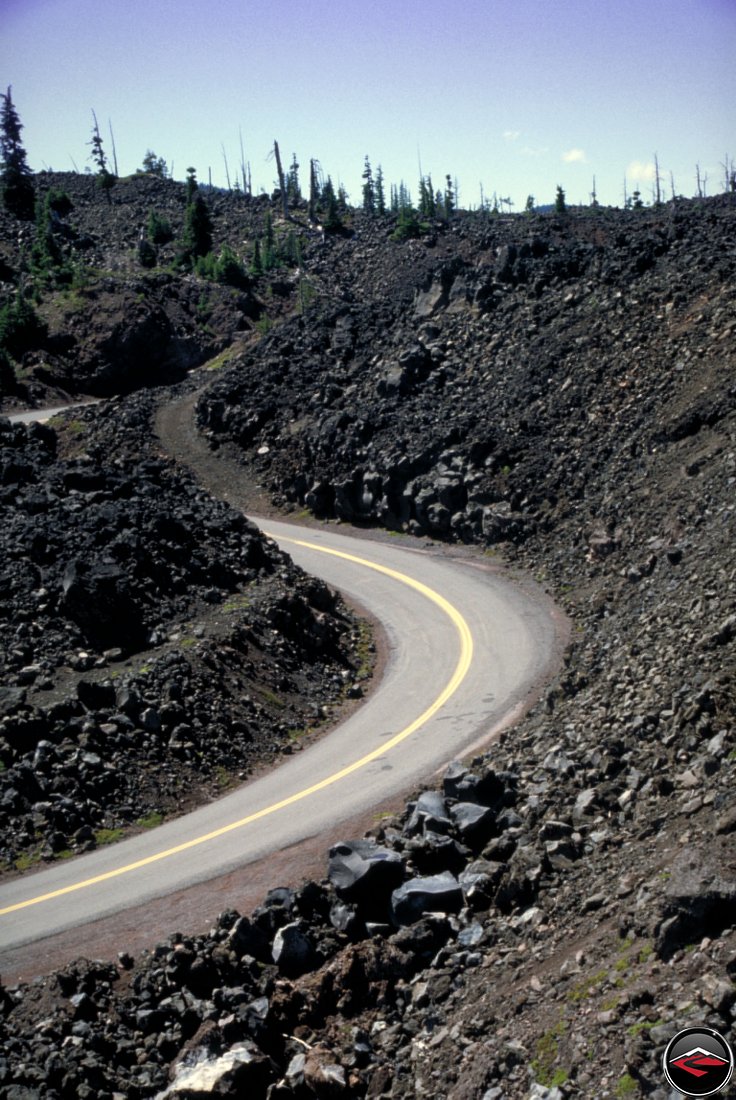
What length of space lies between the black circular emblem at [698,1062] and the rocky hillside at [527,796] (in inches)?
6.9

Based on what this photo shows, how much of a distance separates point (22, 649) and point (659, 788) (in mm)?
16054

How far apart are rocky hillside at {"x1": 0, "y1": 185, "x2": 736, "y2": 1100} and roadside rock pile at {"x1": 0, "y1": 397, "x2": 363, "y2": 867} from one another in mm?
222

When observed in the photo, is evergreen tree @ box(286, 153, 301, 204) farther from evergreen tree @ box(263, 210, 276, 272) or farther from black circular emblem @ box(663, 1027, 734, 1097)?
black circular emblem @ box(663, 1027, 734, 1097)

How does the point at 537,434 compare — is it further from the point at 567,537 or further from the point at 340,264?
the point at 340,264

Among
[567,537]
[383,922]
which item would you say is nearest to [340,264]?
[567,537]

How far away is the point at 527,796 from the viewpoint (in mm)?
15555

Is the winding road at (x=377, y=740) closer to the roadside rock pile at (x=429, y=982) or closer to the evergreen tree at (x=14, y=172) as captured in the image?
the roadside rock pile at (x=429, y=982)

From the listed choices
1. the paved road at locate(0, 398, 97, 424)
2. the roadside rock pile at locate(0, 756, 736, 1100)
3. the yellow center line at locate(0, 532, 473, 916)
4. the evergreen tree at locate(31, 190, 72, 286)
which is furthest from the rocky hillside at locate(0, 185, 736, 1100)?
the evergreen tree at locate(31, 190, 72, 286)

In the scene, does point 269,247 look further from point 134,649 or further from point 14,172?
point 134,649

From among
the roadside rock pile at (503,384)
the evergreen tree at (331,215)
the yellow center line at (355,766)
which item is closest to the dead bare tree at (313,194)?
the evergreen tree at (331,215)

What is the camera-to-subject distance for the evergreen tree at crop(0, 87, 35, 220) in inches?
3442

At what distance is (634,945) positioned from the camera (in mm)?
9617

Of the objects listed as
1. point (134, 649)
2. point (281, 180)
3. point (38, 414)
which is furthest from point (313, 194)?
point (134, 649)

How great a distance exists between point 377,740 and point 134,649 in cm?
704
